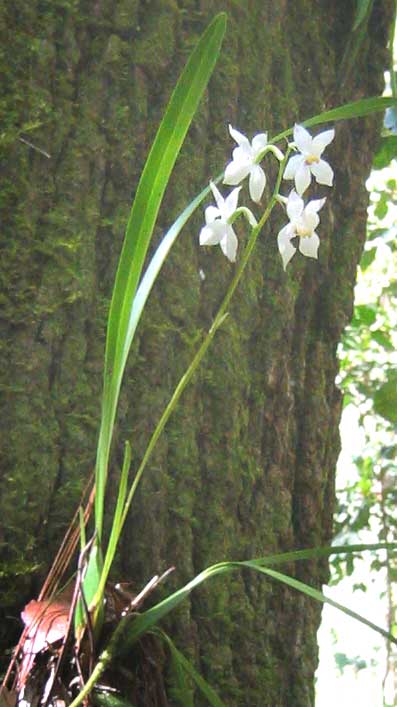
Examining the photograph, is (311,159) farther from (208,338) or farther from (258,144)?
(208,338)

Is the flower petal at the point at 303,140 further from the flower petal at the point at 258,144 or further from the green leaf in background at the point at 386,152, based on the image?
the green leaf in background at the point at 386,152

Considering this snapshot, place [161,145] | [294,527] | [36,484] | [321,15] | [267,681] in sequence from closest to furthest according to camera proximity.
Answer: [161,145] < [36,484] < [267,681] < [294,527] < [321,15]

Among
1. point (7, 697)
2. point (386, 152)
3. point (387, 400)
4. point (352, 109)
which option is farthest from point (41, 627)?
point (386, 152)

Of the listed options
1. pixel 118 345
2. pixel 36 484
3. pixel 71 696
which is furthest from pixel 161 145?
pixel 71 696

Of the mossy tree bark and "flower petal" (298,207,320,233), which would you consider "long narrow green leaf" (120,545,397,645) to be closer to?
the mossy tree bark

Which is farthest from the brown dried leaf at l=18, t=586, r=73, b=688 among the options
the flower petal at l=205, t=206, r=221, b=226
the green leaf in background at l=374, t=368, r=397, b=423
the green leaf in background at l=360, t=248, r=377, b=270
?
the green leaf in background at l=360, t=248, r=377, b=270

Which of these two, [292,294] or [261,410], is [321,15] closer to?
[292,294]
